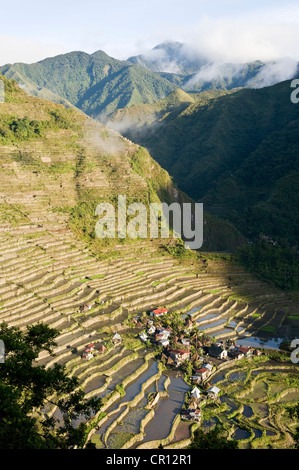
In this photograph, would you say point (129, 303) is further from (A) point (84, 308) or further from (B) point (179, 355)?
(B) point (179, 355)

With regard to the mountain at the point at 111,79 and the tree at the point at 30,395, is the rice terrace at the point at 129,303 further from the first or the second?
the mountain at the point at 111,79

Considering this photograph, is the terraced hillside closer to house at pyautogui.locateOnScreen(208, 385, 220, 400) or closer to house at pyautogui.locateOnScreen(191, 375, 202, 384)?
house at pyautogui.locateOnScreen(191, 375, 202, 384)

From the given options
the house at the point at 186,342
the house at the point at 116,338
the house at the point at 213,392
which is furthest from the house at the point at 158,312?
the house at the point at 213,392

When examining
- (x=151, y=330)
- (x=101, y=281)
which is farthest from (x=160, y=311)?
(x=101, y=281)

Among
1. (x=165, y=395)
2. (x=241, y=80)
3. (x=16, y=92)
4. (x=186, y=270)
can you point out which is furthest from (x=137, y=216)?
(x=241, y=80)

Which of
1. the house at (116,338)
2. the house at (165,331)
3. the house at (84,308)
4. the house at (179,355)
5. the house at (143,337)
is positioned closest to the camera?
the house at (179,355)
